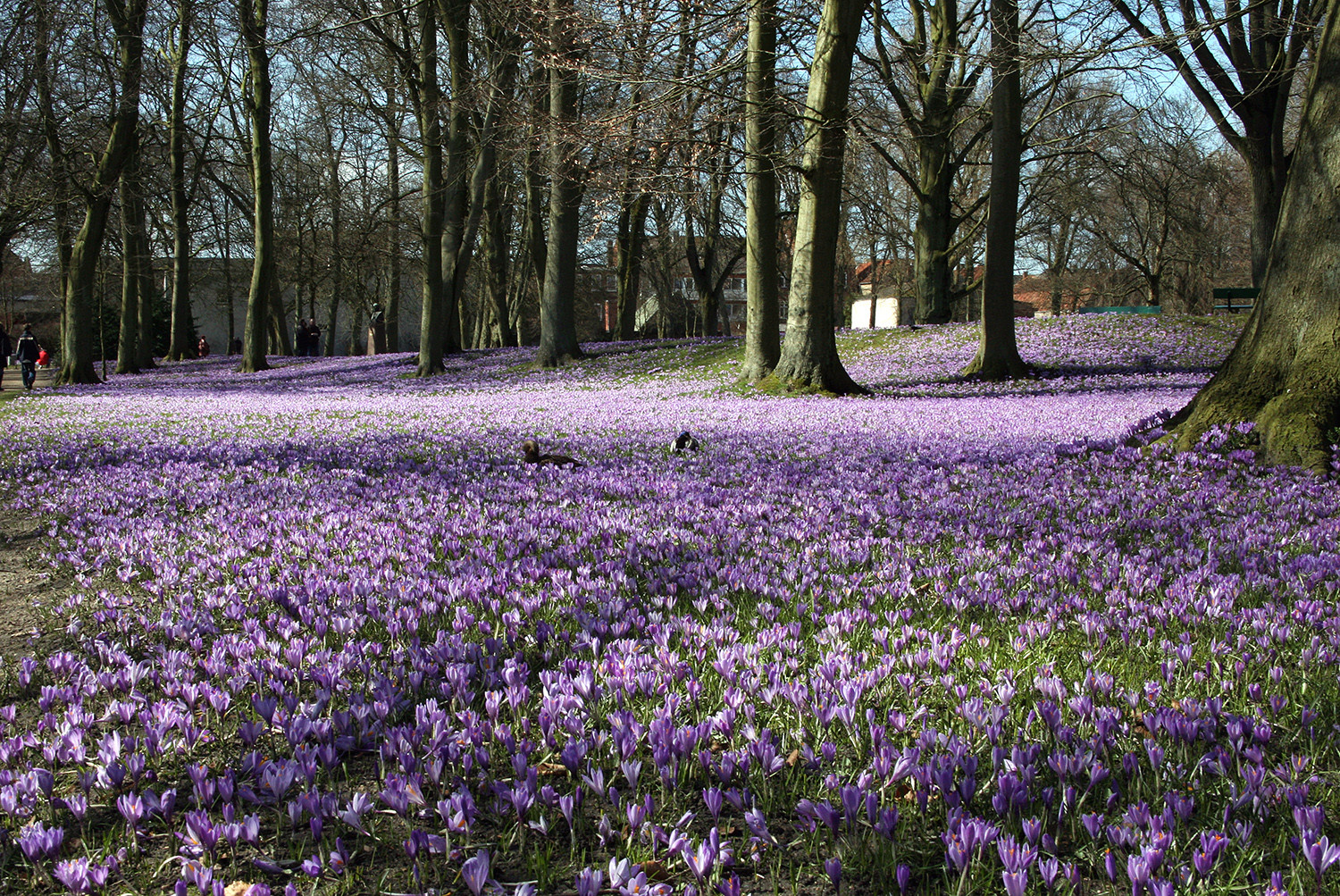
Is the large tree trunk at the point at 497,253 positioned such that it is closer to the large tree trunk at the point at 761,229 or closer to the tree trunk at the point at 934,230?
the tree trunk at the point at 934,230

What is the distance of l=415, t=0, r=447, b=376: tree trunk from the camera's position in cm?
2322

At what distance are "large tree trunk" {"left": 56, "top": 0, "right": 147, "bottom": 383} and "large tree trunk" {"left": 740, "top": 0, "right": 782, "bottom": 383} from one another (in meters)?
15.9

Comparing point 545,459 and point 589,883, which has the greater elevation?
point 545,459

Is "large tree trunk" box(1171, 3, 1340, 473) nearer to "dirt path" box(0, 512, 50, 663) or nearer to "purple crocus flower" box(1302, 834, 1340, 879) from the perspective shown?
"purple crocus flower" box(1302, 834, 1340, 879)

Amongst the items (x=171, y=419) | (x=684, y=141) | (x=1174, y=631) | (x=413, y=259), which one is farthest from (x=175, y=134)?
(x=1174, y=631)

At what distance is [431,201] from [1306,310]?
22012 mm

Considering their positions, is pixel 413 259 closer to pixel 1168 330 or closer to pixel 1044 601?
pixel 1168 330

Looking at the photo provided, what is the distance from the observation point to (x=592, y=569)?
162 inches

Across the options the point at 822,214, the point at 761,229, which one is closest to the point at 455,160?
the point at 761,229

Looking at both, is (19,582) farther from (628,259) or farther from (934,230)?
(628,259)

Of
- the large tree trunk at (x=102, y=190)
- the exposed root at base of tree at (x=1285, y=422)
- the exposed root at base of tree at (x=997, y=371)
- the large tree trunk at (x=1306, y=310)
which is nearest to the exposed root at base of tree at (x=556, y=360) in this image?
the exposed root at base of tree at (x=997, y=371)

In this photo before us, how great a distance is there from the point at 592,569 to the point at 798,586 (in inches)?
38.4

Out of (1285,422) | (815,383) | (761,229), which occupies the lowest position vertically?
(1285,422)

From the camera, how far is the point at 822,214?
13.3m
